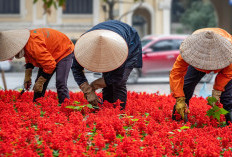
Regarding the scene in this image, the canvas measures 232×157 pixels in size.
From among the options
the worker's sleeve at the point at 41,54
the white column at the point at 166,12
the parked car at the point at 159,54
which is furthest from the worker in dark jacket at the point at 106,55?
the white column at the point at 166,12

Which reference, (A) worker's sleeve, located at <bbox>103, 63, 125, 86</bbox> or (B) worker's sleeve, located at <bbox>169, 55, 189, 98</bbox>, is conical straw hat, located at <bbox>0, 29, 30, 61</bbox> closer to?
(A) worker's sleeve, located at <bbox>103, 63, 125, 86</bbox>

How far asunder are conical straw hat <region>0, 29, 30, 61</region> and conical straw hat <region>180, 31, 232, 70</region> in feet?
6.60

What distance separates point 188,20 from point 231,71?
4020 cm

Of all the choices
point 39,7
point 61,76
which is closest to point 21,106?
point 61,76

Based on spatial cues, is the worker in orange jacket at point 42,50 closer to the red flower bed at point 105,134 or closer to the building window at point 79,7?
the red flower bed at point 105,134

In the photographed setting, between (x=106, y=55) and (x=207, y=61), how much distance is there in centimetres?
105

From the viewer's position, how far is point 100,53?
13.8 ft

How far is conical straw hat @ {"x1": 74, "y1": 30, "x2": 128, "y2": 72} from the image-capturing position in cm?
419

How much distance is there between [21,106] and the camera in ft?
15.9

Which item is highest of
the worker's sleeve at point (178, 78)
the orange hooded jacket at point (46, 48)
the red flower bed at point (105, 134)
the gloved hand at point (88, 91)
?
the orange hooded jacket at point (46, 48)

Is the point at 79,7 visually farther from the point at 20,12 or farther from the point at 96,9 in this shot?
the point at 20,12

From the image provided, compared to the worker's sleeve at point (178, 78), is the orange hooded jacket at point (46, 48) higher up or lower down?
higher up

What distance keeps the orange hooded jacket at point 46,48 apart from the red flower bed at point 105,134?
507 millimetres

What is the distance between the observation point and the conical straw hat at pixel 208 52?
13.7 ft
